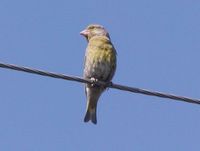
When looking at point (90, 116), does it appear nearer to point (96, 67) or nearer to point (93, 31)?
point (96, 67)

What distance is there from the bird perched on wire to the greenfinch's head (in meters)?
0.27

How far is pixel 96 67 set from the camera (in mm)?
9336

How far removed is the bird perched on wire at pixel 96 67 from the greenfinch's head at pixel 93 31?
27cm

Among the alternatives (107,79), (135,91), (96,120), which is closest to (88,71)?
(107,79)

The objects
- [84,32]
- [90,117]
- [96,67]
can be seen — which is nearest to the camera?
[96,67]

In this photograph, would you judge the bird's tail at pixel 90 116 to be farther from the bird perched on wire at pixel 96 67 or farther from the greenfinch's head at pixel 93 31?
the greenfinch's head at pixel 93 31

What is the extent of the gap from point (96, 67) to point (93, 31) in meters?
1.41

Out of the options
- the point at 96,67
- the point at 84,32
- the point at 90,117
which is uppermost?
the point at 84,32

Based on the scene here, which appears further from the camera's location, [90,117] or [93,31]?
[93,31]

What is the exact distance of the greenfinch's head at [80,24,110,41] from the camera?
412 inches

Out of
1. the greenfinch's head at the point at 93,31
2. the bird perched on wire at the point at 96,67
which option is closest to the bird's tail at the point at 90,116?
the bird perched on wire at the point at 96,67

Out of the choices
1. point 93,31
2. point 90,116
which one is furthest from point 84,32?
point 90,116

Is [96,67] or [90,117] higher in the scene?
[96,67]

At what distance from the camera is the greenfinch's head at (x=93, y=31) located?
10477mm
